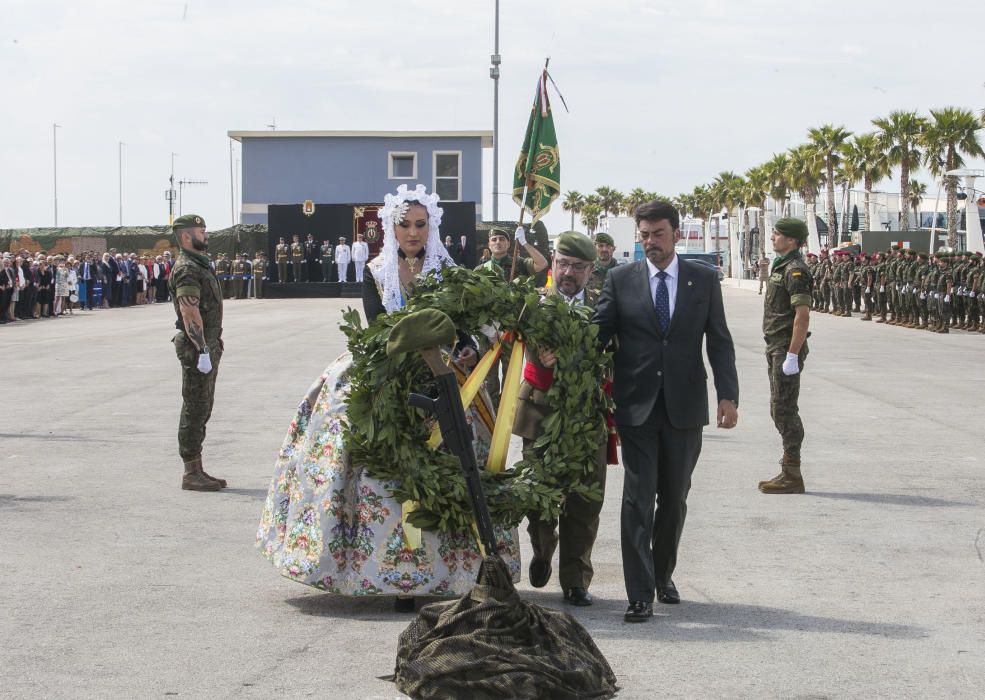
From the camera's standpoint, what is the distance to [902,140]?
56.3m

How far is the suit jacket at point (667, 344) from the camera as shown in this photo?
249 inches

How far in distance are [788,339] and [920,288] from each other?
2500 cm

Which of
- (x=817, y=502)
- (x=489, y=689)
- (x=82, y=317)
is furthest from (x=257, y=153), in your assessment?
(x=489, y=689)

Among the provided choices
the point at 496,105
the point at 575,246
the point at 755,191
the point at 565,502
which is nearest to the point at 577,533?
the point at 565,502

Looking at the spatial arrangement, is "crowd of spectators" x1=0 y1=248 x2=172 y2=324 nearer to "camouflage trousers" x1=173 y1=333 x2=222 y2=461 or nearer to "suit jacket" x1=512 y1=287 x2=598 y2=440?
"camouflage trousers" x1=173 y1=333 x2=222 y2=461

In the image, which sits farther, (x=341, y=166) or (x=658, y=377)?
(x=341, y=166)

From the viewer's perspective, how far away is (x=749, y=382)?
1875 centimetres

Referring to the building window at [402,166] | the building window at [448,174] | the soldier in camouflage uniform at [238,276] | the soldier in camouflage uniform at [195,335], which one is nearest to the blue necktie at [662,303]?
the soldier in camouflage uniform at [195,335]

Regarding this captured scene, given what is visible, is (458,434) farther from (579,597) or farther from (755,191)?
(755,191)

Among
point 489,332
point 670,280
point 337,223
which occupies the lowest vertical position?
point 489,332

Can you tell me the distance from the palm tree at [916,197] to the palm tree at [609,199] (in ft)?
147

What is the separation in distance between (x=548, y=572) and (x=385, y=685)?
164 centimetres

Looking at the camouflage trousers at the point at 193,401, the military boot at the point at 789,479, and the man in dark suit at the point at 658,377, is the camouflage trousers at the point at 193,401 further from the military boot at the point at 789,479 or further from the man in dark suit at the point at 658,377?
the man in dark suit at the point at 658,377

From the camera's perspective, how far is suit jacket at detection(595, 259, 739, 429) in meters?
6.33
